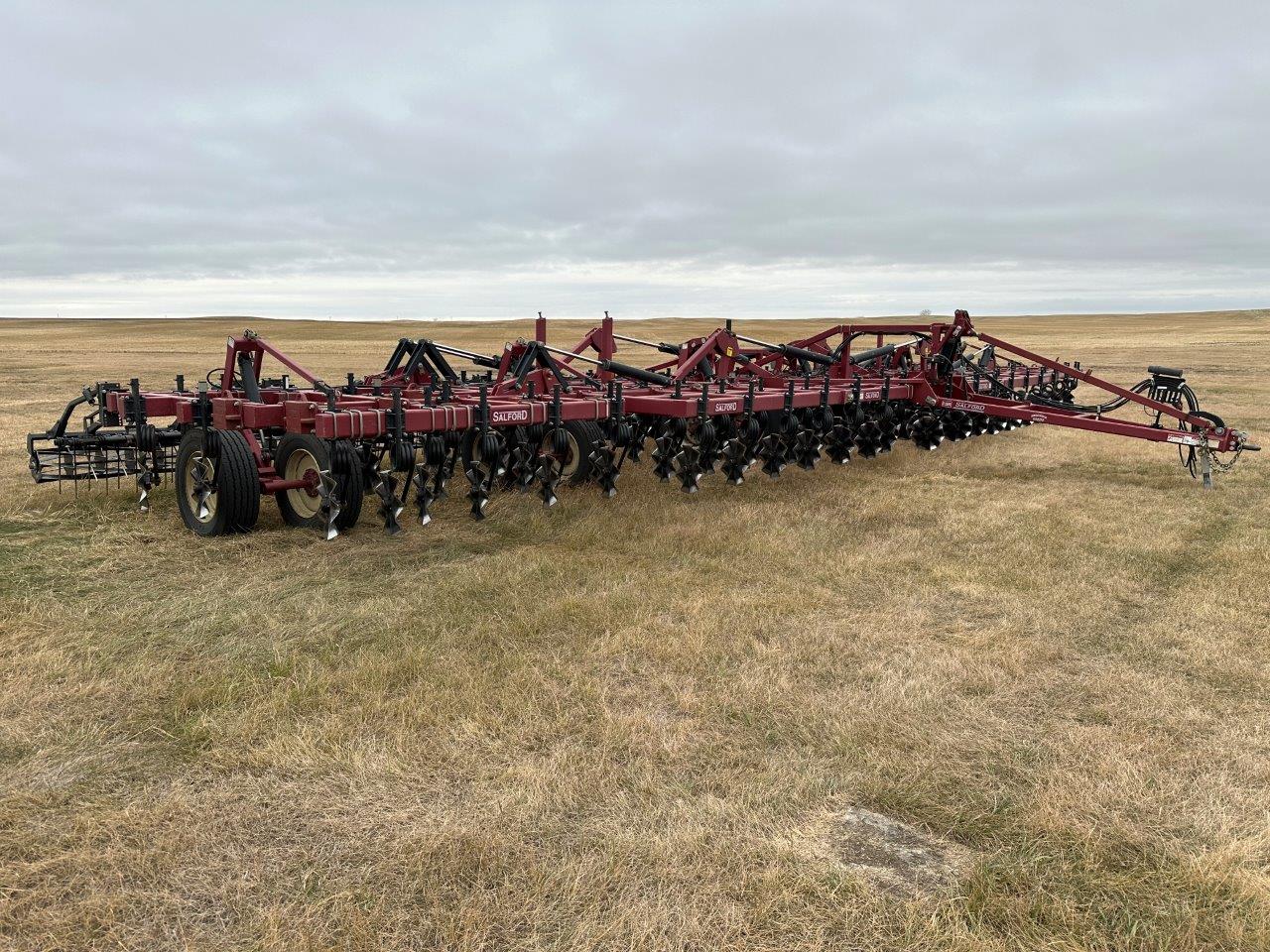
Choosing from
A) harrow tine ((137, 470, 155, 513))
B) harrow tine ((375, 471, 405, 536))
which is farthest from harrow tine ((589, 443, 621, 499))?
harrow tine ((137, 470, 155, 513))

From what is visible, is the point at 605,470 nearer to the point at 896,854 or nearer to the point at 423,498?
the point at 423,498

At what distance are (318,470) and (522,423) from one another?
1.85 metres

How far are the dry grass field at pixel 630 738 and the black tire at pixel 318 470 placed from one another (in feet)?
0.99

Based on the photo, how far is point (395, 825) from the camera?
321 cm

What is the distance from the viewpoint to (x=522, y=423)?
26.6 ft

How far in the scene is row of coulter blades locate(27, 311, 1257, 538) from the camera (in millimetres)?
7418

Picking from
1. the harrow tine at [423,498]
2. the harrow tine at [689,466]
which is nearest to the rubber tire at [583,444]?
the harrow tine at [689,466]

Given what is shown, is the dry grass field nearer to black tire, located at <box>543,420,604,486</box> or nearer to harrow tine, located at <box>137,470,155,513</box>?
harrow tine, located at <box>137,470,155,513</box>

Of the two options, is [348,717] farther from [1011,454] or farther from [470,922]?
[1011,454]

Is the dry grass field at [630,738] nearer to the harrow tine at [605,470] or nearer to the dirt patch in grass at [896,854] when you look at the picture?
the dirt patch in grass at [896,854]

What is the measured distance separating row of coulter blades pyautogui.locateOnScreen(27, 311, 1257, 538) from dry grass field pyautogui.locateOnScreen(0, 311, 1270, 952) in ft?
2.34

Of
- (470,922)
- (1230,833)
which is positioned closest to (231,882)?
(470,922)

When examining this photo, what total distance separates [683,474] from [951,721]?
17.7 ft

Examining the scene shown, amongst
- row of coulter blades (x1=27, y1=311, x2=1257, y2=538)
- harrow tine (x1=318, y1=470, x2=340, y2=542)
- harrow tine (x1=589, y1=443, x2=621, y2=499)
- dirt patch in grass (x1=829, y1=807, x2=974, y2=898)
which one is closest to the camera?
dirt patch in grass (x1=829, y1=807, x2=974, y2=898)
